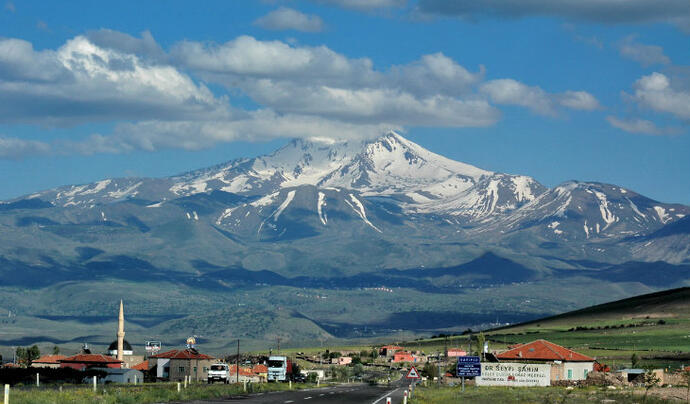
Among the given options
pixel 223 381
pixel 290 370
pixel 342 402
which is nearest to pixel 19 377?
pixel 223 381

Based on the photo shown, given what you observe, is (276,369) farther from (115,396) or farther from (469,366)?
(115,396)

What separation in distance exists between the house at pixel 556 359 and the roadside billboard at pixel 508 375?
33.9ft

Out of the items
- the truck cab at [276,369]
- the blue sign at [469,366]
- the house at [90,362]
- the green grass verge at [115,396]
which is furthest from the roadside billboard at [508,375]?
the house at [90,362]

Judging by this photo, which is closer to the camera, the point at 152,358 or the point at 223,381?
the point at 223,381

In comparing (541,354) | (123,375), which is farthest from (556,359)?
(123,375)

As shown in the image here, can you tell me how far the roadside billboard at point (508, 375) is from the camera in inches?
4053

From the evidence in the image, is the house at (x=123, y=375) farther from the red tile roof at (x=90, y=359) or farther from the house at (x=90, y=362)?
the red tile roof at (x=90, y=359)

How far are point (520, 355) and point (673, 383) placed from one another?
17.6 m

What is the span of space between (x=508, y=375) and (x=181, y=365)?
83.1 m

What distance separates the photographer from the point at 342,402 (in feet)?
232

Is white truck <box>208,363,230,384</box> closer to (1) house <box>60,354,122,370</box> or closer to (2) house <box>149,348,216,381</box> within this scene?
(2) house <box>149,348,216,381</box>

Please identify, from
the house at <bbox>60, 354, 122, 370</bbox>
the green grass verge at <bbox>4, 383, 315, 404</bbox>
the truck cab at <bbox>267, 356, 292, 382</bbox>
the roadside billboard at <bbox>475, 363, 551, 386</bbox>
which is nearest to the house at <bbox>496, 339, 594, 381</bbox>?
the roadside billboard at <bbox>475, 363, 551, 386</bbox>

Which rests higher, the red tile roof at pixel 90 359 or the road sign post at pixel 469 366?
the red tile roof at pixel 90 359

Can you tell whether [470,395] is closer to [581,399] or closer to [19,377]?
[581,399]
